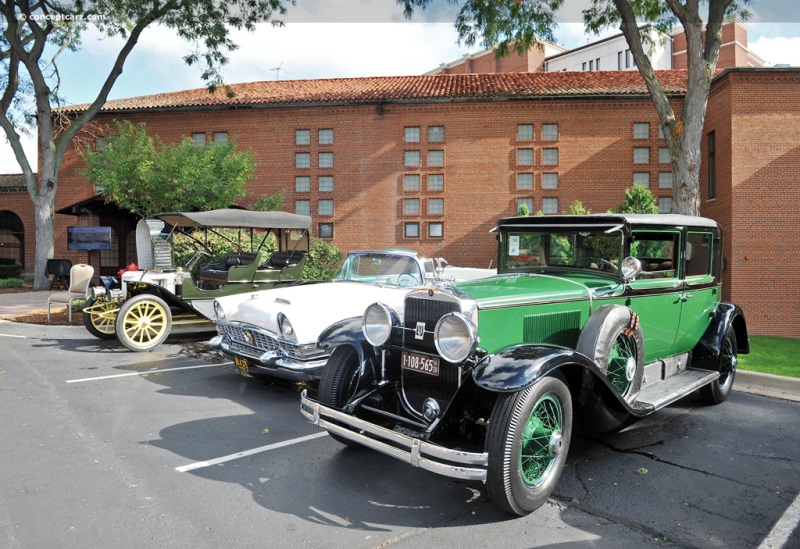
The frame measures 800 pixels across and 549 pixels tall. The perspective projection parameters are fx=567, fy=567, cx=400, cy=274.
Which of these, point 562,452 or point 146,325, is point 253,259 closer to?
point 146,325

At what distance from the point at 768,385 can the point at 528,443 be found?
4.95 m

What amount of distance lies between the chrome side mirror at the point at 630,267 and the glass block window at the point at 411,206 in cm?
1881

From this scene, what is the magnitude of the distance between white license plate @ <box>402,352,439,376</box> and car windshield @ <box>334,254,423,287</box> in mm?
2772

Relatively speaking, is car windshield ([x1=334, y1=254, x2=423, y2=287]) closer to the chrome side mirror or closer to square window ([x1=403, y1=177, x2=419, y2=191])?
the chrome side mirror

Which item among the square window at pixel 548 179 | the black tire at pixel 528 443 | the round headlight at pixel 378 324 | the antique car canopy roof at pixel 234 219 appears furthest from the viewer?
the square window at pixel 548 179

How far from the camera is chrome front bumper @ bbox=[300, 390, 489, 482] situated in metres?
3.04

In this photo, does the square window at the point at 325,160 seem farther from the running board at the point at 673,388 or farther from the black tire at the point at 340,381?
the black tire at the point at 340,381

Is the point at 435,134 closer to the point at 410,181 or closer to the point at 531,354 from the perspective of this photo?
the point at 410,181

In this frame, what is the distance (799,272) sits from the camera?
14227 mm

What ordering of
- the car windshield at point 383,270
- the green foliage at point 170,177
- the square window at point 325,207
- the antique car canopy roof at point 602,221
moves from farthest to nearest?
the square window at point 325,207
the green foliage at point 170,177
the car windshield at point 383,270
the antique car canopy roof at point 602,221

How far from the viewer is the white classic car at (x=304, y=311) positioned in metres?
5.71

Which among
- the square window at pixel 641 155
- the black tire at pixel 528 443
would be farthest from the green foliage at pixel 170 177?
the square window at pixel 641 155

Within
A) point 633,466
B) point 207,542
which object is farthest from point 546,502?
point 207,542

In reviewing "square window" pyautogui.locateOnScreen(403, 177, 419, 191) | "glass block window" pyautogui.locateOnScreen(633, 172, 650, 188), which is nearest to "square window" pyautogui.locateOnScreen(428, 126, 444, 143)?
"square window" pyautogui.locateOnScreen(403, 177, 419, 191)
